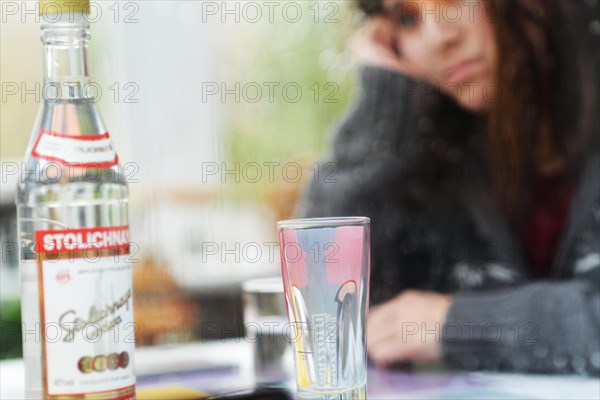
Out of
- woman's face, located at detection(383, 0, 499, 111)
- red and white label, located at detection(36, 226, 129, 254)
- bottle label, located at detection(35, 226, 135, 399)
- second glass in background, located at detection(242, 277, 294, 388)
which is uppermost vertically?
woman's face, located at detection(383, 0, 499, 111)

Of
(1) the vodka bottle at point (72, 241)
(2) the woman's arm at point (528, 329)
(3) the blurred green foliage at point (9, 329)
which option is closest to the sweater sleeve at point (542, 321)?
(2) the woman's arm at point (528, 329)

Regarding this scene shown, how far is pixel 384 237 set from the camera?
1098mm

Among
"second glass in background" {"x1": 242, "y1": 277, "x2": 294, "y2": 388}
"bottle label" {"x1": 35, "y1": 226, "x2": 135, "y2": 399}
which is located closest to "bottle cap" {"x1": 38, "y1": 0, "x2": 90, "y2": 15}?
"bottle label" {"x1": 35, "y1": 226, "x2": 135, "y2": 399}

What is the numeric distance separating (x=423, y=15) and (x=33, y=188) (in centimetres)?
70

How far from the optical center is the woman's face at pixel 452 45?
1100 mm

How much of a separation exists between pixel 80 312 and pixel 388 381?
0.33 meters

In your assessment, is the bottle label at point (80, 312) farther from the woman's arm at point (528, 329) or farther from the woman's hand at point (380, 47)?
the woman's hand at point (380, 47)

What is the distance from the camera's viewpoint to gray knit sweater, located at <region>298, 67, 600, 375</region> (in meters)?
1.02

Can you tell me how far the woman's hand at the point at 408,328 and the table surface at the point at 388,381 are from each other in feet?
0.21

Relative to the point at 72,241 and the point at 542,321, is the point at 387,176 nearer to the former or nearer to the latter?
the point at 542,321

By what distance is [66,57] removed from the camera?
567 mm

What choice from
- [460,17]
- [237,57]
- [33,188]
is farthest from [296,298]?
[237,57]

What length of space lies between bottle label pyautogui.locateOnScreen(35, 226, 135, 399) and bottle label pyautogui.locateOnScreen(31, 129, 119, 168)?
0.17 feet

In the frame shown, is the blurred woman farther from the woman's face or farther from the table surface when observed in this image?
the table surface
